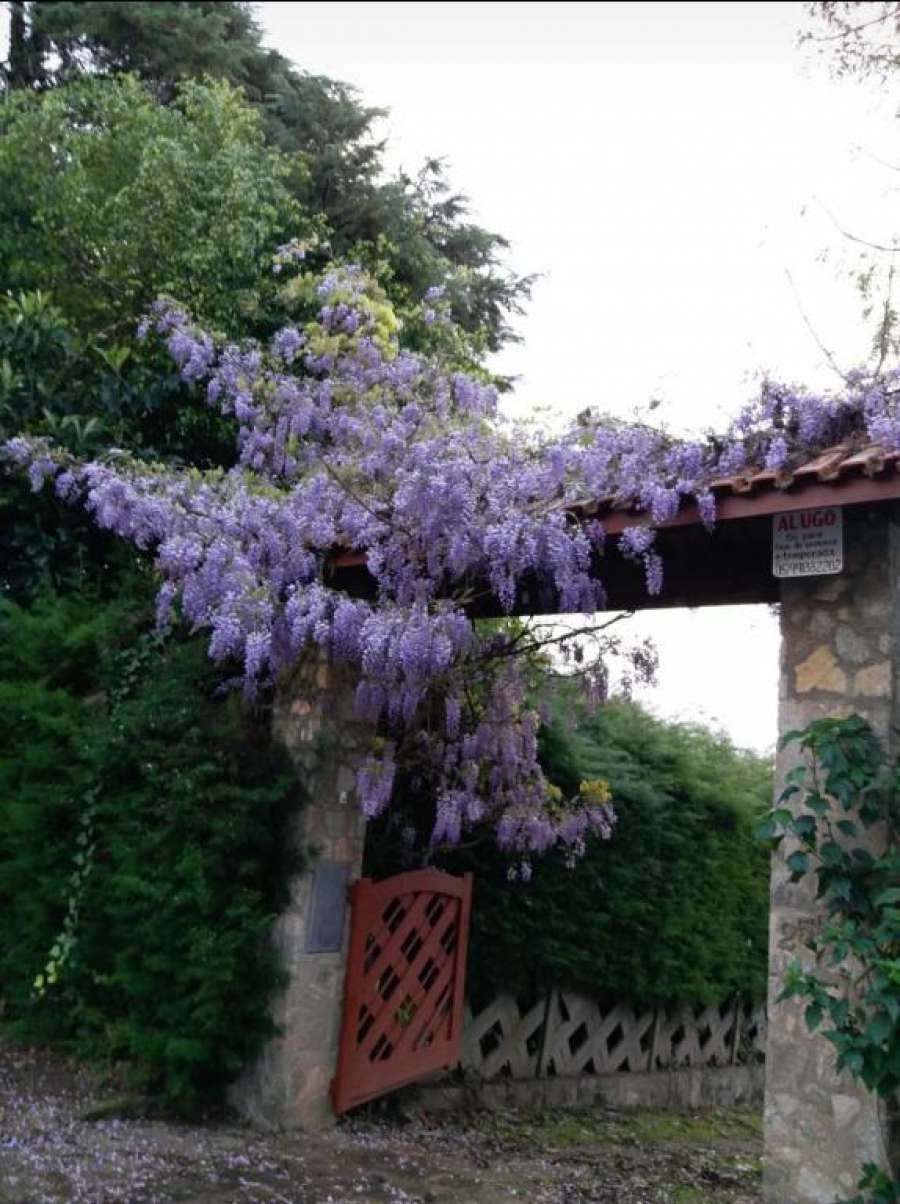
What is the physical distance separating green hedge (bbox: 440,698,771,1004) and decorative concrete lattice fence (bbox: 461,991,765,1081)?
0.52 ft

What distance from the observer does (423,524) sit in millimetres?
5031

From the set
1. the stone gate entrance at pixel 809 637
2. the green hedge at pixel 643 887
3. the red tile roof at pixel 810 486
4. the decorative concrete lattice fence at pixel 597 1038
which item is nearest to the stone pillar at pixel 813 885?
the stone gate entrance at pixel 809 637

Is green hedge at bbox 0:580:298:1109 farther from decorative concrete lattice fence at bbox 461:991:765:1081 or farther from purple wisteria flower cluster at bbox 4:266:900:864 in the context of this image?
decorative concrete lattice fence at bbox 461:991:765:1081

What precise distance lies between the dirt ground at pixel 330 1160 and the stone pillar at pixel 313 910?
173mm

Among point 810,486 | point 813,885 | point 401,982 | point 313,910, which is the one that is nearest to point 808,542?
point 810,486

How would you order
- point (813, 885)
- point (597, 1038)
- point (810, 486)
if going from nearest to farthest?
1. point (810, 486)
2. point (813, 885)
3. point (597, 1038)

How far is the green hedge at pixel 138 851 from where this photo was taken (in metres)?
5.29

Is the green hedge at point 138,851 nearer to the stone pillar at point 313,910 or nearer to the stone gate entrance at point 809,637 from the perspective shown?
the stone pillar at point 313,910

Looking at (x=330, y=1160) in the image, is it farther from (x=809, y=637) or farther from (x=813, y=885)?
(x=809, y=637)

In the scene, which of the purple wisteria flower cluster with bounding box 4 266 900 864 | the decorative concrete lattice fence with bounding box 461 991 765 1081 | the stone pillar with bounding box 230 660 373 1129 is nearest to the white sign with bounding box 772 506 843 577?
the purple wisteria flower cluster with bounding box 4 266 900 864

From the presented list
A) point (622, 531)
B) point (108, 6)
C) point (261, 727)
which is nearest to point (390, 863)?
point (261, 727)

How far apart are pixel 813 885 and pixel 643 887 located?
3781mm

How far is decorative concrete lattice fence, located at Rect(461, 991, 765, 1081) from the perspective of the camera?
22.8 ft

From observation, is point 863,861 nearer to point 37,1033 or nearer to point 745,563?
point 745,563
